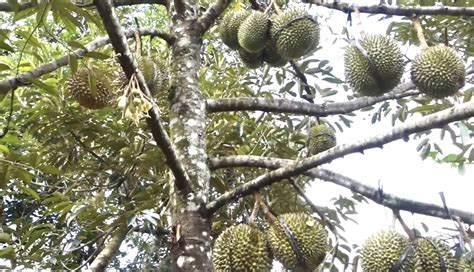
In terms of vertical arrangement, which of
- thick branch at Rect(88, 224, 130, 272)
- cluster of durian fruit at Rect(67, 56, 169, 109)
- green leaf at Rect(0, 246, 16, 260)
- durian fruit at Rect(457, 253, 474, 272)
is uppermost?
cluster of durian fruit at Rect(67, 56, 169, 109)

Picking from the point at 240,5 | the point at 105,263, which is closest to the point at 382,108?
the point at 240,5

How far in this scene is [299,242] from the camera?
1.58m

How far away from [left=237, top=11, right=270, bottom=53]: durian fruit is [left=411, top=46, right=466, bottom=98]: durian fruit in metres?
0.57

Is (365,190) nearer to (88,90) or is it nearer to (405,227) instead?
(405,227)

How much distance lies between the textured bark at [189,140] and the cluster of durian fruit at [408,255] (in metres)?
0.45

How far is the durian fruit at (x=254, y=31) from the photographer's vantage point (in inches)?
84.7

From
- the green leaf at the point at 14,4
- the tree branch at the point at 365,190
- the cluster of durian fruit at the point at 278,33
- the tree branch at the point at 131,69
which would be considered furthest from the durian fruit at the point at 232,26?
the green leaf at the point at 14,4

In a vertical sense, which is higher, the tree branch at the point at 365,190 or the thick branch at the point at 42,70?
the thick branch at the point at 42,70

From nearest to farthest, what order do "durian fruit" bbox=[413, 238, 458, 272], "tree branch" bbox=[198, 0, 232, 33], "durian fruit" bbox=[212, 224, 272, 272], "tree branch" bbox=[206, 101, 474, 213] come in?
"tree branch" bbox=[206, 101, 474, 213], "durian fruit" bbox=[413, 238, 458, 272], "durian fruit" bbox=[212, 224, 272, 272], "tree branch" bbox=[198, 0, 232, 33]

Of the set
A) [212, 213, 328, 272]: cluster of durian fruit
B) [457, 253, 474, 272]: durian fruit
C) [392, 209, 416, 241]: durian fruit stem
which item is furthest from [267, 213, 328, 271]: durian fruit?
[457, 253, 474, 272]: durian fruit

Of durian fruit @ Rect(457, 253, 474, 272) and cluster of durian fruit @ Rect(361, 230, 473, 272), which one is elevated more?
cluster of durian fruit @ Rect(361, 230, 473, 272)

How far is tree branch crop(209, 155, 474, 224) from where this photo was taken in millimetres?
1408

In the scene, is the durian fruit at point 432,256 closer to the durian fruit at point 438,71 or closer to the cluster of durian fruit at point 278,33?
the durian fruit at point 438,71

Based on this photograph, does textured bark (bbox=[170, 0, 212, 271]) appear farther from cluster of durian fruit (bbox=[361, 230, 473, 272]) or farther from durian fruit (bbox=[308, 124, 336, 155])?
durian fruit (bbox=[308, 124, 336, 155])
